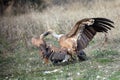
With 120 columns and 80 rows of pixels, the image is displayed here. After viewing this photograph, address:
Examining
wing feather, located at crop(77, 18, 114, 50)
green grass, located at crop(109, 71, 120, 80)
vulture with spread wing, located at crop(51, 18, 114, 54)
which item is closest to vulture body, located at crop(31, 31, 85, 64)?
vulture with spread wing, located at crop(51, 18, 114, 54)

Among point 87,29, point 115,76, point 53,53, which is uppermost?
point 87,29

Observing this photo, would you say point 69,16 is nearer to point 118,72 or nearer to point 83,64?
point 83,64

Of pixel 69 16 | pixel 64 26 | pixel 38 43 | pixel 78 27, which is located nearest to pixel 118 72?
pixel 78 27

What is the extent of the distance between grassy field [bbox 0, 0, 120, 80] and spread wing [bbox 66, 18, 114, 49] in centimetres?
46

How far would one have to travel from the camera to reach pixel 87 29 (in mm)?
9289

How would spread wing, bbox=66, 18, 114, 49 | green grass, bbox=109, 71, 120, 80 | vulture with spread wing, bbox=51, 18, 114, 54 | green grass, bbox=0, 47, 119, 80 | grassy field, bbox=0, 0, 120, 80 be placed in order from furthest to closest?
vulture with spread wing, bbox=51, 18, 114, 54
spread wing, bbox=66, 18, 114, 49
grassy field, bbox=0, 0, 120, 80
green grass, bbox=0, 47, 119, 80
green grass, bbox=109, 71, 120, 80

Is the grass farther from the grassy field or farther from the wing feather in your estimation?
the wing feather

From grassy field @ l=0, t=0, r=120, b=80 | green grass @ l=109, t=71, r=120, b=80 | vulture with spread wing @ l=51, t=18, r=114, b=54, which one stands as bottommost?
grassy field @ l=0, t=0, r=120, b=80

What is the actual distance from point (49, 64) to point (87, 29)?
112 cm

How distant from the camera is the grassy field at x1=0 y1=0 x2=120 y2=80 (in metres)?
8.32

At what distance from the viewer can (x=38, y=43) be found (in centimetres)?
943

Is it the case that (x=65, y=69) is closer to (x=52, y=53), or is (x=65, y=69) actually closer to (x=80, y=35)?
(x=52, y=53)

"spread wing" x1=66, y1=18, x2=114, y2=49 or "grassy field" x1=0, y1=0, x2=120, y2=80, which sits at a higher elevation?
"spread wing" x1=66, y1=18, x2=114, y2=49

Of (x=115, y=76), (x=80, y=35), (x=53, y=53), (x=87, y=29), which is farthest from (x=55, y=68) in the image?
(x=115, y=76)
